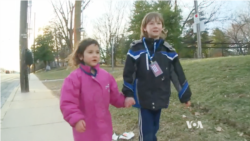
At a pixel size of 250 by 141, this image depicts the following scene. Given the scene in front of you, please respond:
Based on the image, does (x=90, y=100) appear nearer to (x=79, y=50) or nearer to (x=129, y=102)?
(x=129, y=102)

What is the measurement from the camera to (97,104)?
227 centimetres

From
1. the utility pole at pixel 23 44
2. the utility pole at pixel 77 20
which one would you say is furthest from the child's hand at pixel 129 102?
the utility pole at pixel 23 44

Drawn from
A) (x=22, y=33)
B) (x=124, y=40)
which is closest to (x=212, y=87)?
(x=22, y=33)

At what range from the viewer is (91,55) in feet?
7.84

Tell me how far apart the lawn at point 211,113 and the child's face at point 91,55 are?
5.20 feet

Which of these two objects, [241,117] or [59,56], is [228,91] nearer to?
[241,117]

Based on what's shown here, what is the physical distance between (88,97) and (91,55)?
17.0 inches

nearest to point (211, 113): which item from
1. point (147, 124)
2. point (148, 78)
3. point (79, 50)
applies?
point (147, 124)

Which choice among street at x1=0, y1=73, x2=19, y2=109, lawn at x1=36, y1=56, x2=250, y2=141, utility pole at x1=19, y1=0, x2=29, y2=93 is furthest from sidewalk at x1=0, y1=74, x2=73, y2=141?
utility pole at x1=19, y1=0, x2=29, y2=93

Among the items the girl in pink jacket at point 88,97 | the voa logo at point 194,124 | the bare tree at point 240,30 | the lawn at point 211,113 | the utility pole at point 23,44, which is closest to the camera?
the girl in pink jacket at point 88,97

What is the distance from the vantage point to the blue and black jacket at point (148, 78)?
2490 mm

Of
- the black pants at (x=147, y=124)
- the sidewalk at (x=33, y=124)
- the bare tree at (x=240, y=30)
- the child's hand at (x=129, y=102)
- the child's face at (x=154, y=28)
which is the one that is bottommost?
the sidewalk at (x=33, y=124)

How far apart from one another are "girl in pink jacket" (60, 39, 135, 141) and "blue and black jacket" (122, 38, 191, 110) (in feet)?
0.52

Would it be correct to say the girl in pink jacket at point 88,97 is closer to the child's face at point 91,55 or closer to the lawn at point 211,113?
the child's face at point 91,55
